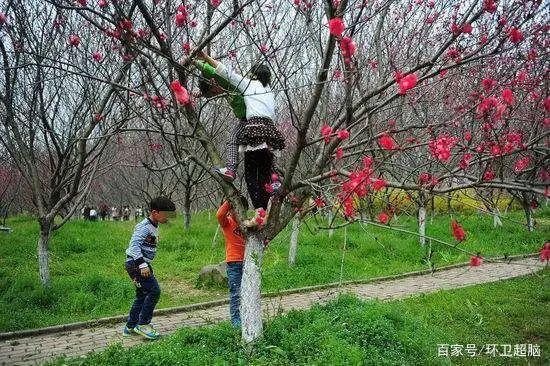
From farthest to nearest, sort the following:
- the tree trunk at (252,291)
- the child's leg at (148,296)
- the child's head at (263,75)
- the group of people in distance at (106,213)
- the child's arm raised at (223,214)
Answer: the group of people in distance at (106,213), the child's leg at (148,296), the child's arm raised at (223,214), the child's head at (263,75), the tree trunk at (252,291)

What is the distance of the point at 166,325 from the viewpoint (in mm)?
5840

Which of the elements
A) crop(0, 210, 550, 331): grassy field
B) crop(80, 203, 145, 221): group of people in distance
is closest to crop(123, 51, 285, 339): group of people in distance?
crop(0, 210, 550, 331): grassy field

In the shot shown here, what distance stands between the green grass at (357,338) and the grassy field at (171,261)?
0.79 metres

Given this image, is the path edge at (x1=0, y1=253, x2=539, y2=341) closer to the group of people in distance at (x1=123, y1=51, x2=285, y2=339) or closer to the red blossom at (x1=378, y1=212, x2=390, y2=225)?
the red blossom at (x1=378, y1=212, x2=390, y2=225)

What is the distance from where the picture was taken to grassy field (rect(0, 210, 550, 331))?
6.53 m

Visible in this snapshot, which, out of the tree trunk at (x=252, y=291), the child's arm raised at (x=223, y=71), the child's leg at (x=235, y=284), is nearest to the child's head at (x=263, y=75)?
the child's arm raised at (x=223, y=71)

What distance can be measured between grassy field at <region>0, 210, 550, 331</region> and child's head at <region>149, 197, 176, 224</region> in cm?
127

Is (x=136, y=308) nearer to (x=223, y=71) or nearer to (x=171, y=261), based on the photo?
(x=223, y=71)

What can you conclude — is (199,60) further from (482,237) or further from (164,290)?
(482,237)

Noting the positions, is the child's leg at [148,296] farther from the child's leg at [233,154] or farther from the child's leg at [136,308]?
the child's leg at [233,154]

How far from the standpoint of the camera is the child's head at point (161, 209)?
502cm

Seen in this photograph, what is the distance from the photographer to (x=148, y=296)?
5.05m

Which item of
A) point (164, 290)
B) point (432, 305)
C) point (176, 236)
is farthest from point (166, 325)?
point (176, 236)

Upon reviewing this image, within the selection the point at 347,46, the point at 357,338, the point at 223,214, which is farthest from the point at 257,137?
A: the point at 357,338
